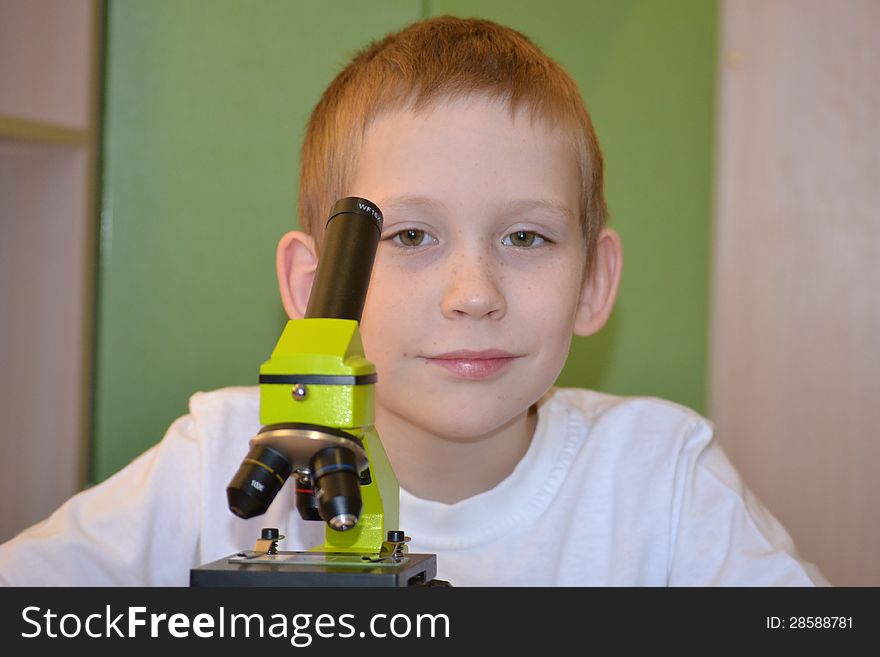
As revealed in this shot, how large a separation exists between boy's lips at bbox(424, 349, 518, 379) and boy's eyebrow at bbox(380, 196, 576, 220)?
0.46 ft

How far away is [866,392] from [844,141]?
Result: 46cm

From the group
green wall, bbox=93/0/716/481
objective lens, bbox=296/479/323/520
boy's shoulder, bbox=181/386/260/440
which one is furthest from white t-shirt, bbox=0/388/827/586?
objective lens, bbox=296/479/323/520

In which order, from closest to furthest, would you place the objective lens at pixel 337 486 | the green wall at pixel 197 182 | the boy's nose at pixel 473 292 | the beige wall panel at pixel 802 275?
the objective lens at pixel 337 486, the boy's nose at pixel 473 292, the green wall at pixel 197 182, the beige wall panel at pixel 802 275

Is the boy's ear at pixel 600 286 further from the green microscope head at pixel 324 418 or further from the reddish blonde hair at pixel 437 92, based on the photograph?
the green microscope head at pixel 324 418

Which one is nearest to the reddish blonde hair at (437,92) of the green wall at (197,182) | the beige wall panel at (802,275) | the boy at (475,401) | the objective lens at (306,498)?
the boy at (475,401)

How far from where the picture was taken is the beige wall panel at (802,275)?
1.82m

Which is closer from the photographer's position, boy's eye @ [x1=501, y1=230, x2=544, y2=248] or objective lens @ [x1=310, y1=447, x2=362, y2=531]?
objective lens @ [x1=310, y1=447, x2=362, y2=531]

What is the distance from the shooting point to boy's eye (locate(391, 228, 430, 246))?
39.3 inches

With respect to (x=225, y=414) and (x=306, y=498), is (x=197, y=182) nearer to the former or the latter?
(x=225, y=414)

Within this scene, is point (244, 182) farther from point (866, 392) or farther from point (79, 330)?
point (866, 392)

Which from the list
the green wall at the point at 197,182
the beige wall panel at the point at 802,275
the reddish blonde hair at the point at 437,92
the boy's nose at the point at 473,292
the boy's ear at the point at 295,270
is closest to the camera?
the boy's nose at the point at 473,292

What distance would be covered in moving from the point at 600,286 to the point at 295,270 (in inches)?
14.5

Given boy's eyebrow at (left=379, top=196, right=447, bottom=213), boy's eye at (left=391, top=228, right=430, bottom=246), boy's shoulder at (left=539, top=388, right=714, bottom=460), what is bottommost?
boy's shoulder at (left=539, top=388, right=714, bottom=460)

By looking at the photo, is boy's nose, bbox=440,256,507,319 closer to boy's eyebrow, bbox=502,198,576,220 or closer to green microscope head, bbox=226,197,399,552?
boy's eyebrow, bbox=502,198,576,220
